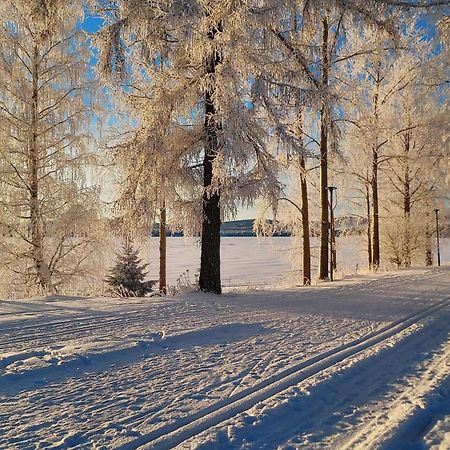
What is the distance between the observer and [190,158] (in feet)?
26.5

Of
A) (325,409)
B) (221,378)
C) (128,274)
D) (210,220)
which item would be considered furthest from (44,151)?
(325,409)

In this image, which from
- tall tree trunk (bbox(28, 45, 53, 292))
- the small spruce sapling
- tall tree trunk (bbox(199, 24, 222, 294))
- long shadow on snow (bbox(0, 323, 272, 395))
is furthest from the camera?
the small spruce sapling

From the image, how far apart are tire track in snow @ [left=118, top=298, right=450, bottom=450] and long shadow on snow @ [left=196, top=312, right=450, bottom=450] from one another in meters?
0.14

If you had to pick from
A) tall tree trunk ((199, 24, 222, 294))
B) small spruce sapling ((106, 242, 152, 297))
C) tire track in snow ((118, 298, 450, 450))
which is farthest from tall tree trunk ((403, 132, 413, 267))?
tire track in snow ((118, 298, 450, 450))

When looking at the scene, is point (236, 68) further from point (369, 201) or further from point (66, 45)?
point (369, 201)

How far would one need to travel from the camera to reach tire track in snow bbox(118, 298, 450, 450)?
2.37m

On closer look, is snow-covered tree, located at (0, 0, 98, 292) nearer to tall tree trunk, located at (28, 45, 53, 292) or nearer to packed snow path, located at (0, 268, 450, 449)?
tall tree trunk, located at (28, 45, 53, 292)

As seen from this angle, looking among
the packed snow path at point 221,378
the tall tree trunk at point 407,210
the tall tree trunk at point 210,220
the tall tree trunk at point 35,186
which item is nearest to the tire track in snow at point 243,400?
the packed snow path at point 221,378

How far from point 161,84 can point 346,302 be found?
5.54 metres

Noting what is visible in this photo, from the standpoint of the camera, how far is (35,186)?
414 inches

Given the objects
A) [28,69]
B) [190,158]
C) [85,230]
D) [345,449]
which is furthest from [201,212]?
[28,69]

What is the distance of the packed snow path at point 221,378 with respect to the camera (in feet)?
8.05

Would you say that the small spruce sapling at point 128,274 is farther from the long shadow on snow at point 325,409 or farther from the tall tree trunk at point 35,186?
the long shadow on snow at point 325,409

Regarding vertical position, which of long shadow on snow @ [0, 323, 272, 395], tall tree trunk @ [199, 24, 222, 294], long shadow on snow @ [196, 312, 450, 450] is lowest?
long shadow on snow @ [196, 312, 450, 450]
